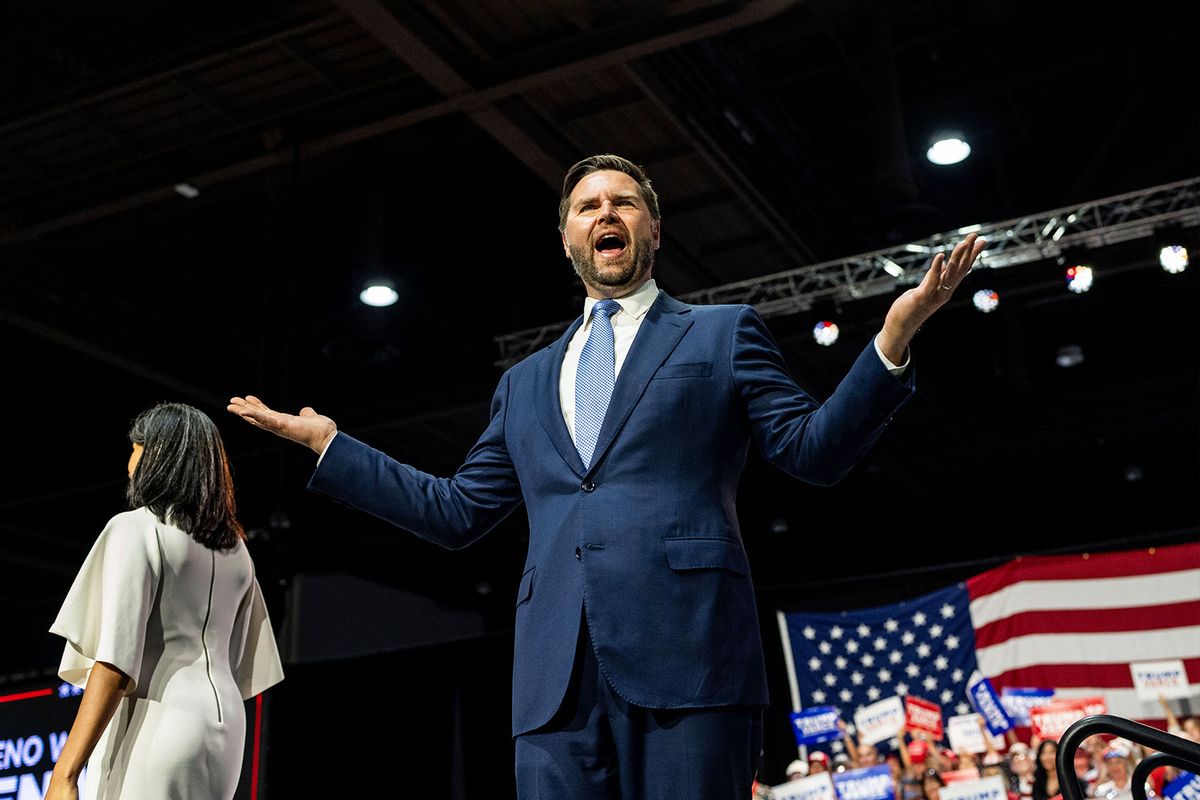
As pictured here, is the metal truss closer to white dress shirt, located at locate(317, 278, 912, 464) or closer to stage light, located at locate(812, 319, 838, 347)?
stage light, located at locate(812, 319, 838, 347)

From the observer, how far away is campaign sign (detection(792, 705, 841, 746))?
9.09 metres

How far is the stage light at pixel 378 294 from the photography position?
7426 millimetres

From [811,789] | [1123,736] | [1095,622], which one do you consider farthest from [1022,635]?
[1123,736]

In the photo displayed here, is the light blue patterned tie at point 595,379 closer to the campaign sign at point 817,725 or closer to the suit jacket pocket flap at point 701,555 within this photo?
the suit jacket pocket flap at point 701,555

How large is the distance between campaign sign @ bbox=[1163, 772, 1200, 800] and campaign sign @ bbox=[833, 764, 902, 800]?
6.17 ft

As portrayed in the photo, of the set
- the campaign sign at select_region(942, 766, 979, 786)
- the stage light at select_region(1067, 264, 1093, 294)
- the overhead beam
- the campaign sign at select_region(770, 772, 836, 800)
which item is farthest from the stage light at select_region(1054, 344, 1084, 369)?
the overhead beam

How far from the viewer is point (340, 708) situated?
12.6 metres

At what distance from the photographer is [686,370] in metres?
Result: 1.72

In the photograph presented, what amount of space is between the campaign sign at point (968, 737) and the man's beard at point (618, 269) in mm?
7280

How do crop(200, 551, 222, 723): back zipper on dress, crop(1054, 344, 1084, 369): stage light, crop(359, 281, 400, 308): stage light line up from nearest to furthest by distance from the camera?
1. crop(200, 551, 222, 723): back zipper on dress
2. crop(359, 281, 400, 308): stage light
3. crop(1054, 344, 1084, 369): stage light

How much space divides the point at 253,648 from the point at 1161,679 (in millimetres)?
7252

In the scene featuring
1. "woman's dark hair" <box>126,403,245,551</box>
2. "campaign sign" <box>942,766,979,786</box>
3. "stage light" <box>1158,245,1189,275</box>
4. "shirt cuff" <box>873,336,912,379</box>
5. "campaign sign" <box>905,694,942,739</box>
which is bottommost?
"shirt cuff" <box>873,336,912,379</box>

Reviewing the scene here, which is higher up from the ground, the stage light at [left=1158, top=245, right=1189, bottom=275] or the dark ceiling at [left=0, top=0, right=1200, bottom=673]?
the dark ceiling at [left=0, top=0, right=1200, bottom=673]

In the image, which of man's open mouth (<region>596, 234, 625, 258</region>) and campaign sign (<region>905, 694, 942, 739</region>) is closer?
man's open mouth (<region>596, 234, 625, 258</region>)
